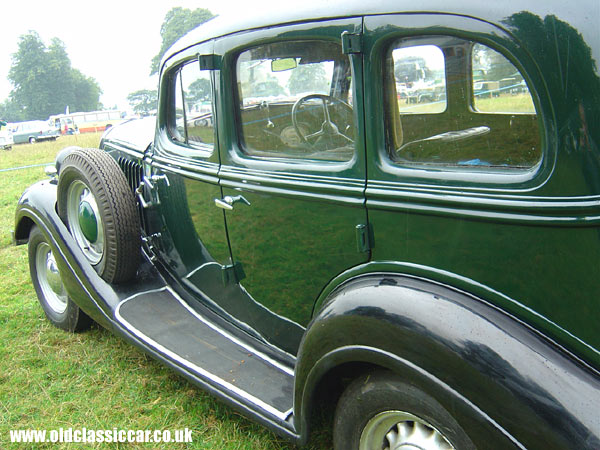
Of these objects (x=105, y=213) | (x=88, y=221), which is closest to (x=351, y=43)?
(x=105, y=213)

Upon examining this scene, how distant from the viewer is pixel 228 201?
95.7 inches

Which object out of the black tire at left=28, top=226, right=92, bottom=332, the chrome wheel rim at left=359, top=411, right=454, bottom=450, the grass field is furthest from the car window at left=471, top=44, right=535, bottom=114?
the black tire at left=28, top=226, right=92, bottom=332

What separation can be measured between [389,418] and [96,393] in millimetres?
2003

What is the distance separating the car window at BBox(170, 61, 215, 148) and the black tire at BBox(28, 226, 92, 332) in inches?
53.3

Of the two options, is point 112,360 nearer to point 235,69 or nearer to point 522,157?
point 235,69

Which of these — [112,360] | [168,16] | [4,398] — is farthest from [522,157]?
[168,16]

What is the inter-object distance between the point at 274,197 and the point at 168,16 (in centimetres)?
6907

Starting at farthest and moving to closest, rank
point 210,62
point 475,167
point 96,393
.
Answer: point 96,393
point 210,62
point 475,167

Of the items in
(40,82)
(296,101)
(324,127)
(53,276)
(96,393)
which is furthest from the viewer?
(40,82)

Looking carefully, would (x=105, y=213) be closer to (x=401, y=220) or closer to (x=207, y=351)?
(x=207, y=351)

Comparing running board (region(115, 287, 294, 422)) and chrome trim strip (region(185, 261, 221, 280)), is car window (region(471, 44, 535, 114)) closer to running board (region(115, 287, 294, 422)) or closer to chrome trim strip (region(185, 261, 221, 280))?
running board (region(115, 287, 294, 422))

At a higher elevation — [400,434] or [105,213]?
[105,213]

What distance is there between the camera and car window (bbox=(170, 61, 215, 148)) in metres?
2.55

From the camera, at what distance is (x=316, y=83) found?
2.05 m
